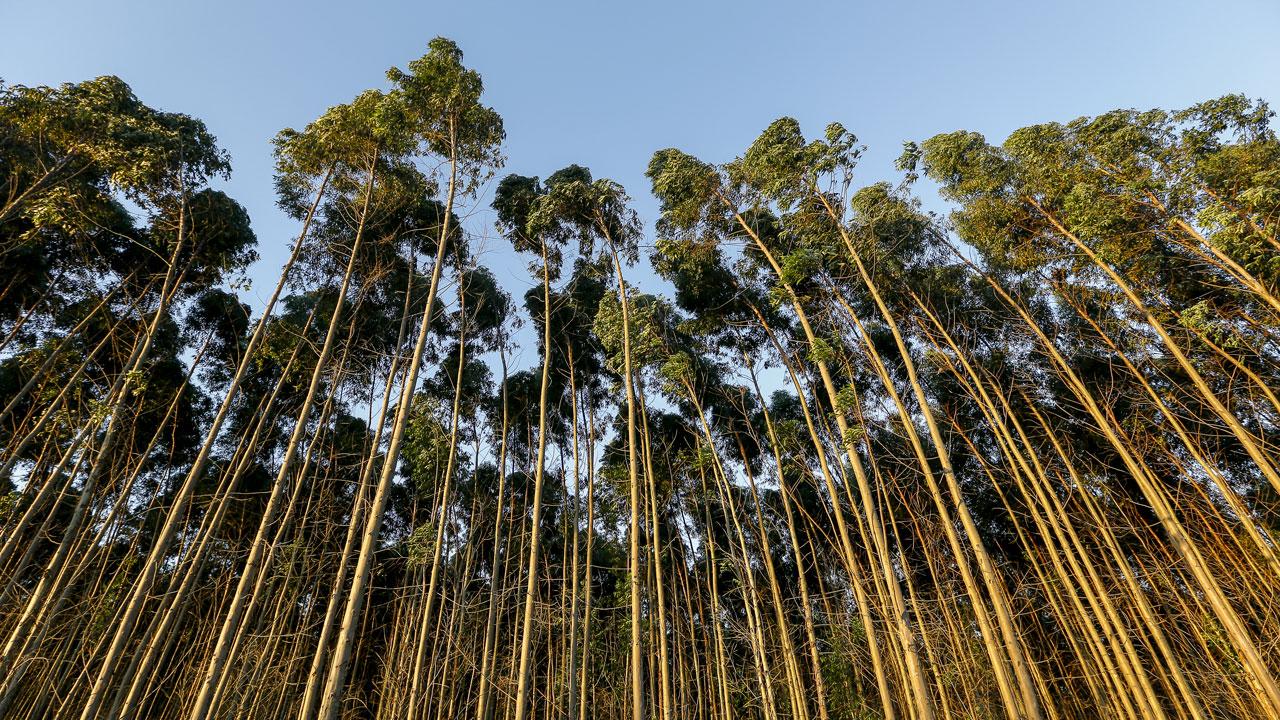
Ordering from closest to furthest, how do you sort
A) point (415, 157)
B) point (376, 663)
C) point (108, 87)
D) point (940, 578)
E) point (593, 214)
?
1. point (108, 87)
2. point (415, 157)
3. point (593, 214)
4. point (940, 578)
5. point (376, 663)

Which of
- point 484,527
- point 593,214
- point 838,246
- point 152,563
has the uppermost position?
point 593,214

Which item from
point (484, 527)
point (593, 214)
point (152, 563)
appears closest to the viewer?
point (152, 563)

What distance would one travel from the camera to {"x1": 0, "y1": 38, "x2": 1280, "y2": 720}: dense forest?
568 cm

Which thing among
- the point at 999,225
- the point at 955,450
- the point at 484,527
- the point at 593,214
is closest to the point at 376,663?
the point at 484,527

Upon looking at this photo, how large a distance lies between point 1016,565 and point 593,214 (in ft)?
35.2

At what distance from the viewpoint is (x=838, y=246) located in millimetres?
7117

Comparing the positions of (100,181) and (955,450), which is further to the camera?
(955,450)

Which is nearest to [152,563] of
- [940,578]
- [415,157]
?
[415,157]

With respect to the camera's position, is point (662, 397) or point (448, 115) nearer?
point (448, 115)

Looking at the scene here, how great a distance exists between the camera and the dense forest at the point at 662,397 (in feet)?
18.6

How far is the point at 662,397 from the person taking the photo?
974 centimetres

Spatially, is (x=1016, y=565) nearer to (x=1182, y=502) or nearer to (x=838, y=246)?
(x=1182, y=502)

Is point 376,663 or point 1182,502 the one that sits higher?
point 1182,502

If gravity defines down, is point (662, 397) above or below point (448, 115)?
below
